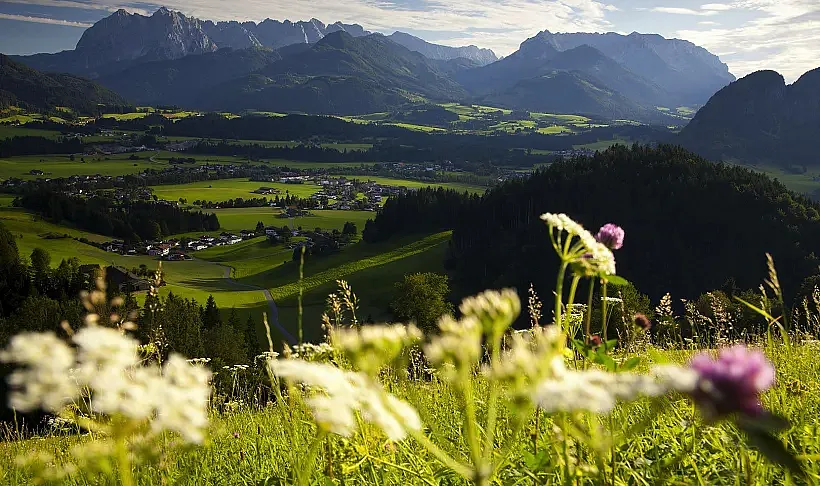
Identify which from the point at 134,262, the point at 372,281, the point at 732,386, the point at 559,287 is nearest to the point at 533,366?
the point at 732,386

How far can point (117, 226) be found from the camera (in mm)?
154625

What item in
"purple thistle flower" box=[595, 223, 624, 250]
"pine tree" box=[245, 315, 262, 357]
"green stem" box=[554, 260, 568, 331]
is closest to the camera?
"green stem" box=[554, 260, 568, 331]

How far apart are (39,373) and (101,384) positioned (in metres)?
0.25

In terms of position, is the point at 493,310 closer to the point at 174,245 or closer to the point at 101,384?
the point at 101,384

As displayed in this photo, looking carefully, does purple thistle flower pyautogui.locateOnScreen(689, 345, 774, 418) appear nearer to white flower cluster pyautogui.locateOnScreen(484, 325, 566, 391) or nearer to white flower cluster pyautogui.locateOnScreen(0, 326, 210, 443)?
white flower cluster pyautogui.locateOnScreen(484, 325, 566, 391)

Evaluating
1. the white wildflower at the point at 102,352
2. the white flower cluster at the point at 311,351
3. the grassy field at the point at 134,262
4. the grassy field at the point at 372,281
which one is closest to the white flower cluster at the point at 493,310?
the white wildflower at the point at 102,352

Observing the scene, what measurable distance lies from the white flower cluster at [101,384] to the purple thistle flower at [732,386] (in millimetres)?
1222

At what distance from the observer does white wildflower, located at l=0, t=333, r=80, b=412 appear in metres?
1.43

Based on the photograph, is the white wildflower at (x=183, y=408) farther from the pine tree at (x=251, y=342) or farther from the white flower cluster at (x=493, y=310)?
the pine tree at (x=251, y=342)

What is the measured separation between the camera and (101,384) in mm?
1347

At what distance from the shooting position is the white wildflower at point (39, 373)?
143cm

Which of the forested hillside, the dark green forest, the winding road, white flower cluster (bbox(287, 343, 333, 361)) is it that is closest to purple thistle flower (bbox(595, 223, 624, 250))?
white flower cluster (bbox(287, 343, 333, 361))

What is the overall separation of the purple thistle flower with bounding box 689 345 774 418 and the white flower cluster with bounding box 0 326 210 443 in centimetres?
122

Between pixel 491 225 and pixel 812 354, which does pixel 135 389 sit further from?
pixel 491 225
